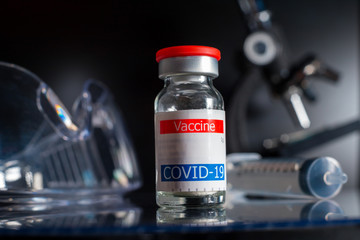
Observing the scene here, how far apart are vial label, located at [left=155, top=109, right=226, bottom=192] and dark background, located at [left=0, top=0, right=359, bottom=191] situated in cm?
58

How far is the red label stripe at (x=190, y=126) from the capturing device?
0.59 meters

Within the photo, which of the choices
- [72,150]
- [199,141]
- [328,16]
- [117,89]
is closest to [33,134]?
[72,150]

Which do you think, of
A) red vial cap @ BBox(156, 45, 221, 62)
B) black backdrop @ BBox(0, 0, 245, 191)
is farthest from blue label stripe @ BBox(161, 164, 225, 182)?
black backdrop @ BBox(0, 0, 245, 191)

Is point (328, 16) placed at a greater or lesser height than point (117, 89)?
greater

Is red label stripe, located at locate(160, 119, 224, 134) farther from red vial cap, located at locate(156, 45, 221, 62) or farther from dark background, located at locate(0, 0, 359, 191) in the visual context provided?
dark background, located at locate(0, 0, 359, 191)

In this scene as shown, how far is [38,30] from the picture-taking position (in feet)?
3.59

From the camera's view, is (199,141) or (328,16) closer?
(199,141)

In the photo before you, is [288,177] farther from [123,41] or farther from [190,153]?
[123,41]

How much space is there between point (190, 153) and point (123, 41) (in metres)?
0.67

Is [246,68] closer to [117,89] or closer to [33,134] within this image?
[117,89]

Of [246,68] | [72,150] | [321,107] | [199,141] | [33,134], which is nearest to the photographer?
[199,141]

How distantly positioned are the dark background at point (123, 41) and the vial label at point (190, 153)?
0.58 meters

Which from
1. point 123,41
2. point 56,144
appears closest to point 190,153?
point 56,144

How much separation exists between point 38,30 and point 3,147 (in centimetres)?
52
